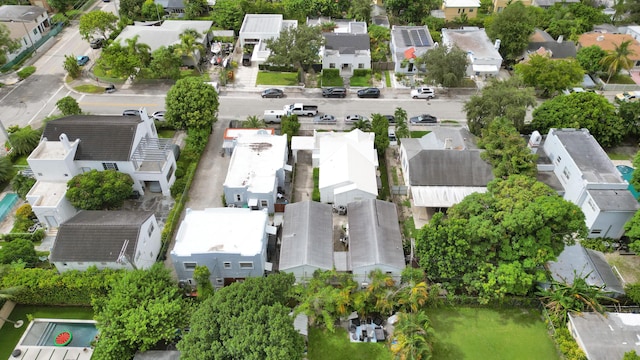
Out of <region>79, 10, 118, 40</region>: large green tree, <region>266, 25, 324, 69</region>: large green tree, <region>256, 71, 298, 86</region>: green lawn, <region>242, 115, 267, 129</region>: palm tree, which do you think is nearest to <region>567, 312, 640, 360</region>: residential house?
<region>242, 115, 267, 129</region>: palm tree

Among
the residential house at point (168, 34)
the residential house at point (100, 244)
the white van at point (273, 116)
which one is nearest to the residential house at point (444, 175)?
the white van at point (273, 116)

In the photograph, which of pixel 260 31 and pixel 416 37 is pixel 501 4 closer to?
pixel 416 37

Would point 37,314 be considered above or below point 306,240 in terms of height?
below

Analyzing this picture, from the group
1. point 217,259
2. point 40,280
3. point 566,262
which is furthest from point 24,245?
point 566,262

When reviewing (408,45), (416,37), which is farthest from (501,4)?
(408,45)

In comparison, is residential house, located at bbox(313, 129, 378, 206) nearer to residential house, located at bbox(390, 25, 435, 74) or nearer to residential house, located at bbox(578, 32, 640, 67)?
residential house, located at bbox(390, 25, 435, 74)
